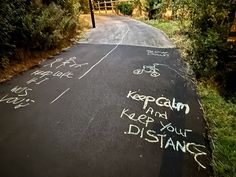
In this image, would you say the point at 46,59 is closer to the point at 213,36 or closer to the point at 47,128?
the point at 47,128

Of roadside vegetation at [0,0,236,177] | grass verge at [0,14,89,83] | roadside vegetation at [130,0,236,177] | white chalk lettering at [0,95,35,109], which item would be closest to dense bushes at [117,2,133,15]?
roadside vegetation at [0,0,236,177]

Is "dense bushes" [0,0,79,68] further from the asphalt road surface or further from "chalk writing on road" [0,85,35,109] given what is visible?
"chalk writing on road" [0,85,35,109]

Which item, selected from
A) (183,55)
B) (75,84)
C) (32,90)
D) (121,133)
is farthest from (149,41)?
(121,133)

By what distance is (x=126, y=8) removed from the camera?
86.3ft

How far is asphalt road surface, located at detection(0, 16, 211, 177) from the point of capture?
14.2 ft

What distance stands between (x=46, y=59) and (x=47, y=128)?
504 centimetres

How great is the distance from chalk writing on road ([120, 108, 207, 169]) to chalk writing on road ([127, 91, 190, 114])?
0.66 metres

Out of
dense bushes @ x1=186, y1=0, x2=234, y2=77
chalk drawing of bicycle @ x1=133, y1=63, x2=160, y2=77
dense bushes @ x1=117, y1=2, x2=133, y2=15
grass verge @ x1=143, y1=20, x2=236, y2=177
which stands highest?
dense bushes @ x1=186, y1=0, x2=234, y2=77

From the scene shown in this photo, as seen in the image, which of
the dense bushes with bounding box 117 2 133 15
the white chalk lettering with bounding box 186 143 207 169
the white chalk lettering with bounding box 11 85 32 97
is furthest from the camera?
the dense bushes with bounding box 117 2 133 15

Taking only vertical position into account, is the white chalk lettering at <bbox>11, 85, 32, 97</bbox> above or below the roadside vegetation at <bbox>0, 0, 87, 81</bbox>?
below

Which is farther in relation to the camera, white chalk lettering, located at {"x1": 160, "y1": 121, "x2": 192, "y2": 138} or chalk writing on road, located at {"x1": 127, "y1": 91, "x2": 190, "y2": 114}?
chalk writing on road, located at {"x1": 127, "y1": 91, "x2": 190, "y2": 114}

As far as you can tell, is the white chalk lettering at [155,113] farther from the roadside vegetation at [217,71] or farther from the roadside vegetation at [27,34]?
the roadside vegetation at [27,34]

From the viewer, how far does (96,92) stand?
707cm

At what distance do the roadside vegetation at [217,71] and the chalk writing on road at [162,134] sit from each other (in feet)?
1.05
